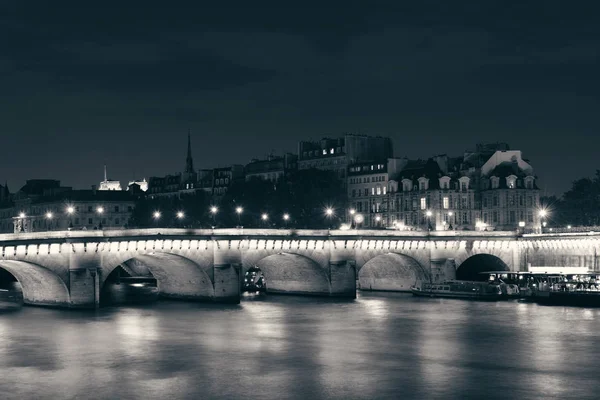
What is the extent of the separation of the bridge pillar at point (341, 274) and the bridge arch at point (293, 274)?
74 centimetres

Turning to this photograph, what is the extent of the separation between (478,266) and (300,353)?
208 ft

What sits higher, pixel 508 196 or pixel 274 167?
pixel 274 167

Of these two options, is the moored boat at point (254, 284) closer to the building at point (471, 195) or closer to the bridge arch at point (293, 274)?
the bridge arch at point (293, 274)

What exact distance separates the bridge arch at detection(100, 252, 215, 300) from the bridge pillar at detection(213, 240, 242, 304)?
795 mm

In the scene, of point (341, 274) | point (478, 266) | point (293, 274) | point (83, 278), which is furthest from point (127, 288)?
point (478, 266)

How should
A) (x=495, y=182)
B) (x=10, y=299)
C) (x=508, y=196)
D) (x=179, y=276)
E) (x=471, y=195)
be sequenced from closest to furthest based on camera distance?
(x=179, y=276) → (x=10, y=299) → (x=508, y=196) → (x=495, y=182) → (x=471, y=195)

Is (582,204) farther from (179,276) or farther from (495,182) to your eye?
(179,276)

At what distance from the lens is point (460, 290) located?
108875 mm

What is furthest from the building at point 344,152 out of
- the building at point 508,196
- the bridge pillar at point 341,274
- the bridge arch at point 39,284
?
the bridge arch at point 39,284

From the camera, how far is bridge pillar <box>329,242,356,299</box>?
10688cm

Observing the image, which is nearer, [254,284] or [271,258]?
[271,258]

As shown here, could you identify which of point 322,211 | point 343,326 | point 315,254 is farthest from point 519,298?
point 322,211

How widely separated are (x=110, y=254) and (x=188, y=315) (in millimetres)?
9420

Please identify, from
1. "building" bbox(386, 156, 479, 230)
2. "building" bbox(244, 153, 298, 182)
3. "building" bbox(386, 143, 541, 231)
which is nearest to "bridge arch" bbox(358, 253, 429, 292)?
"building" bbox(386, 143, 541, 231)
